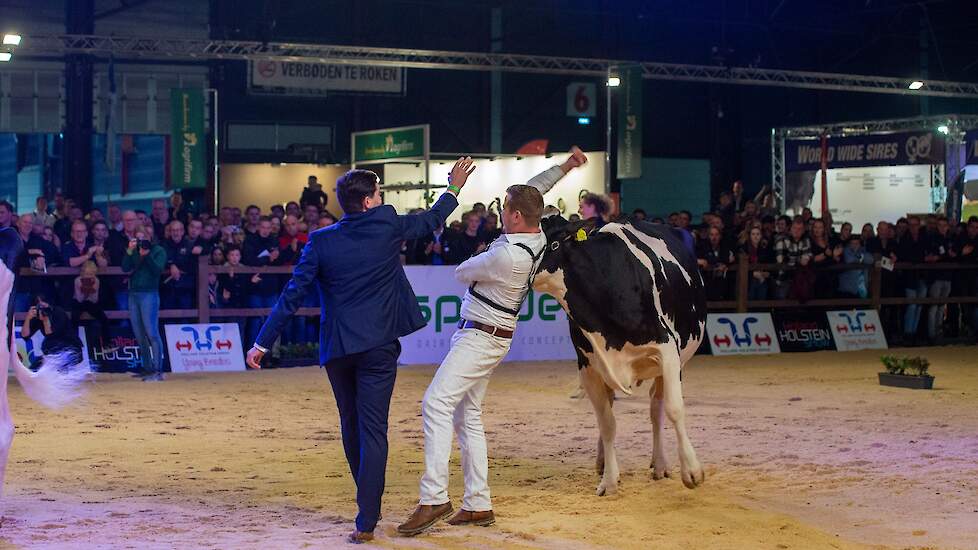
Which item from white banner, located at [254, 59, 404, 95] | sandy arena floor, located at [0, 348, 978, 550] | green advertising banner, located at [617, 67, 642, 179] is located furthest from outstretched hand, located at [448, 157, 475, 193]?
green advertising banner, located at [617, 67, 642, 179]

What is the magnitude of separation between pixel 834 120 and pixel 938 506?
3176 centimetres

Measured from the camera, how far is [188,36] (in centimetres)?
2711

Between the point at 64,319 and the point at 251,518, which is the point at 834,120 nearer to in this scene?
the point at 64,319

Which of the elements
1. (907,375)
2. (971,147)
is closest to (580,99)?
(971,147)

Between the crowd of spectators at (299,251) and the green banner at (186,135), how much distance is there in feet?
8.01

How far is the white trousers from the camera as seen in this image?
6.91 metres

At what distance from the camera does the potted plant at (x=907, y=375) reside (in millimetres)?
14086

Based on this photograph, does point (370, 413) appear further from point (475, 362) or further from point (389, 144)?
point (389, 144)

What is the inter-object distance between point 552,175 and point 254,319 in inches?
362

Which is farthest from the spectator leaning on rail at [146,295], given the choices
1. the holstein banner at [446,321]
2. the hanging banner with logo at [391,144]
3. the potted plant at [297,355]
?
the hanging banner with logo at [391,144]

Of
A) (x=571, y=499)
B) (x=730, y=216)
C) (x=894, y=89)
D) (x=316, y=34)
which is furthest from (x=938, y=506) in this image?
(x=316, y=34)

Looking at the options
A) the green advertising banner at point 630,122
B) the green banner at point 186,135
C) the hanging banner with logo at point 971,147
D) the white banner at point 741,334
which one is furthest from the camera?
the green advertising banner at point 630,122

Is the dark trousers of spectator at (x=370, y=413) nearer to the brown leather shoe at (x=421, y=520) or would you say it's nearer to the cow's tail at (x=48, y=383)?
the brown leather shoe at (x=421, y=520)

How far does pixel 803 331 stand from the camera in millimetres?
19250
